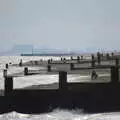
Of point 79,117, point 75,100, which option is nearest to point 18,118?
point 79,117

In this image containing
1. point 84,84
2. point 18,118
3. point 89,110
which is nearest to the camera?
point 18,118

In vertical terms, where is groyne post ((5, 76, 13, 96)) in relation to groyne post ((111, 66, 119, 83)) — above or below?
below

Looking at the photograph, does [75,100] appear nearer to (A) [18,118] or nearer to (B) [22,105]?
(B) [22,105]

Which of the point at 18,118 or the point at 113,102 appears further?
the point at 113,102

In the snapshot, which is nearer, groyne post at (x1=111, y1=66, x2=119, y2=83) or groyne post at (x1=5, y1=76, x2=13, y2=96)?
groyne post at (x1=5, y1=76, x2=13, y2=96)

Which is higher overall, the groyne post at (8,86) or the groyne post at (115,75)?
the groyne post at (115,75)

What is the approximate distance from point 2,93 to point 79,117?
604 centimetres

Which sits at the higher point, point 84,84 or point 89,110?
point 84,84

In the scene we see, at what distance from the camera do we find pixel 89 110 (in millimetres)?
19281

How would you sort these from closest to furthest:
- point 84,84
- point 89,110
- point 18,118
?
point 18,118 → point 89,110 → point 84,84

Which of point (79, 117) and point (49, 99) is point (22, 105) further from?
point (79, 117)

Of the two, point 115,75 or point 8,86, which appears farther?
point 115,75

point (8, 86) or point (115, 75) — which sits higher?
point (115, 75)

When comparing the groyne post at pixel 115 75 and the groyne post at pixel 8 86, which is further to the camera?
the groyne post at pixel 115 75
